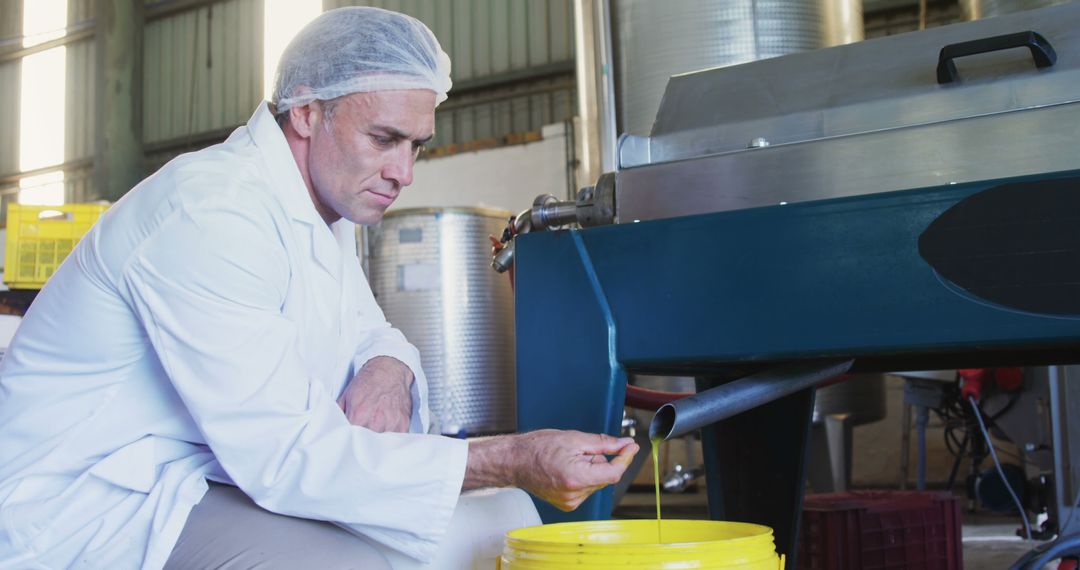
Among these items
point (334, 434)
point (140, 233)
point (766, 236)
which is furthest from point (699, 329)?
point (140, 233)

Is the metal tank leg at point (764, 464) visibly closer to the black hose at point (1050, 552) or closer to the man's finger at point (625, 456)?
the black hose at point (1050, 552)

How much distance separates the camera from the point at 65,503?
1.06 metres

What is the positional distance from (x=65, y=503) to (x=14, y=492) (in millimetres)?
65

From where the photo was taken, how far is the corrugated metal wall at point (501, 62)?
8.27 metres

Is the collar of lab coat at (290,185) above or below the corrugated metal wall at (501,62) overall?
below

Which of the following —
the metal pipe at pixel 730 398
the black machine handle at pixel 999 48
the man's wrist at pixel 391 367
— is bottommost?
the metal pipe at pixel 730 398

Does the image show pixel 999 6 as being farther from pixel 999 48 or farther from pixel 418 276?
pixel 418 276

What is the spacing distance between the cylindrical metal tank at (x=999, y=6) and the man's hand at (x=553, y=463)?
123 cm

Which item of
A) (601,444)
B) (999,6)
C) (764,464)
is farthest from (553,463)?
(999,6)

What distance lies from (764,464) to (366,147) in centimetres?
88

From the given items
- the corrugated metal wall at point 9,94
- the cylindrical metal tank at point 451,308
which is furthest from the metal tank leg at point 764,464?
the corrugated metal wall at point 9,94

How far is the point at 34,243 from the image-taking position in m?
4.46

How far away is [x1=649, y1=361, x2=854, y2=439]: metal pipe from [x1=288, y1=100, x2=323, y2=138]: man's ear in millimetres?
630

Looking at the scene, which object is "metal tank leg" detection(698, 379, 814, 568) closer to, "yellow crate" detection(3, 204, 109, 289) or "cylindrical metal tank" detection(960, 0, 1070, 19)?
"cylindrical metal tank" detection(960, 0, 1070, 19)
